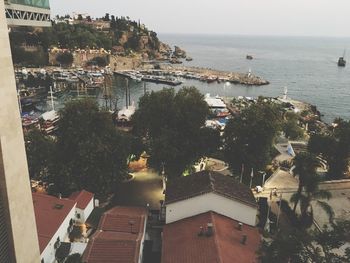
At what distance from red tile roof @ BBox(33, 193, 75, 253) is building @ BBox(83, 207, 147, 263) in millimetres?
2409

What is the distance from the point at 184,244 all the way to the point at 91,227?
25.8ft

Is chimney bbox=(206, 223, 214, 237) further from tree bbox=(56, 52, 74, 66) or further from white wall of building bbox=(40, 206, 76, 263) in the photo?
tree bbox=(56, 52, 74, 66)

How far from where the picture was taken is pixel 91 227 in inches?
979

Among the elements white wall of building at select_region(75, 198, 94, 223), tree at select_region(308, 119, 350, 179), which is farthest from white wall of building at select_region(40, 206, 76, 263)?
tree at select_region(308, 119, 350, 179)

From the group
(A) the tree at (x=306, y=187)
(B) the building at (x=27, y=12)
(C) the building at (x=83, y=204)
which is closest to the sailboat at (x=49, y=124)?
(C) the building at (x=83, y=204)

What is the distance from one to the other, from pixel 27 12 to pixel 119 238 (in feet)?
43.5

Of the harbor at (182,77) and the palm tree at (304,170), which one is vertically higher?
the palm tree at (304,170)

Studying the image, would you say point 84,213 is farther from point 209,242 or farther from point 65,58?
point 65,58

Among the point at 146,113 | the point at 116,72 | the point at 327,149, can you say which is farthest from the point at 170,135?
the point at 116,72

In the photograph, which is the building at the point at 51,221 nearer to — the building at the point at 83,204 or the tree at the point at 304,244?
the building at the point at 83,204

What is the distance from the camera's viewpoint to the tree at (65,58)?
118250 mm

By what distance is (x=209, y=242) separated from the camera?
1964 cm

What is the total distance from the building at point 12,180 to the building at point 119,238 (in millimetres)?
8182

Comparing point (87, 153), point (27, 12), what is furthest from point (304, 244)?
point (87, 153)
